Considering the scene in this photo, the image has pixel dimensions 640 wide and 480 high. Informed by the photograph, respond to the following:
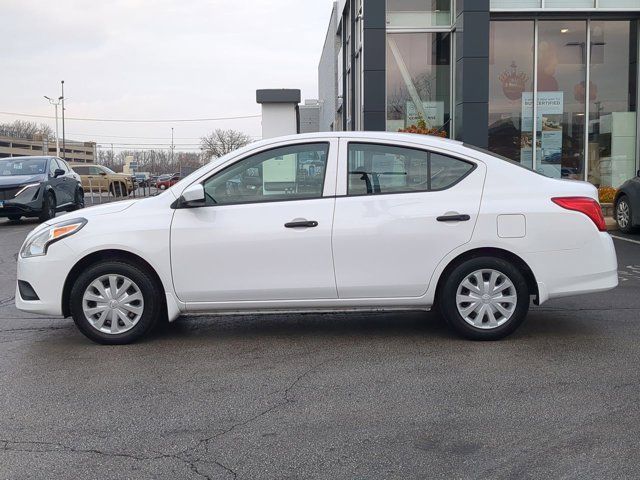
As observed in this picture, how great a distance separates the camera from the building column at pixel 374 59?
1648cm

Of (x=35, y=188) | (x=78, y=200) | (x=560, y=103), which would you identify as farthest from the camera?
(x=78, y=200)

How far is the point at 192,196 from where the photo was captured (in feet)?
17.3

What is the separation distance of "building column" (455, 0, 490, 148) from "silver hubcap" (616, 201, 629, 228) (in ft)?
11.9

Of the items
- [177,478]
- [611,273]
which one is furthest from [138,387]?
[611,273]

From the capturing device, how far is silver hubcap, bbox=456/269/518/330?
17.7ft

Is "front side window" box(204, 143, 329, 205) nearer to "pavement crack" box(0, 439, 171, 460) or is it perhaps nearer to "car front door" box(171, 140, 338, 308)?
"car front door" box(171, 140, 338, 308)

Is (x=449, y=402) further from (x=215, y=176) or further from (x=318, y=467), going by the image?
(x=215, y=176)

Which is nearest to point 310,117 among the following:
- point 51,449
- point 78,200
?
point 78,200

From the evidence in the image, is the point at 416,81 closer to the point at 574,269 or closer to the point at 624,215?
the point at 624,215

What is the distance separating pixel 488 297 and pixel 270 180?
2011mm

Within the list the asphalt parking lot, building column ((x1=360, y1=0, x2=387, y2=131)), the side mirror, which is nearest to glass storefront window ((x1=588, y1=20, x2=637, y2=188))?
building column ((x1=360, y1=0, x2=387, y2=131))

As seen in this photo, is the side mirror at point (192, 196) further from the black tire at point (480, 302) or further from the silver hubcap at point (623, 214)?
the silver hubcap at point (623, 214)

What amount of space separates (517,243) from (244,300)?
2.24 metres

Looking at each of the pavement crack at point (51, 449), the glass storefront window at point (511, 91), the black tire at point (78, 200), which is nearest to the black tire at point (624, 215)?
the glass storefront window at point (511, 91)
